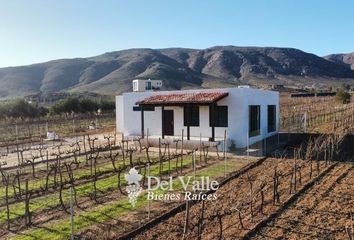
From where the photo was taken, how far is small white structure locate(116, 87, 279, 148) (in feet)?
72.7

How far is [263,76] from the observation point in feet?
518

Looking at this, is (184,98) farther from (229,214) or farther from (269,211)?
(229,214)

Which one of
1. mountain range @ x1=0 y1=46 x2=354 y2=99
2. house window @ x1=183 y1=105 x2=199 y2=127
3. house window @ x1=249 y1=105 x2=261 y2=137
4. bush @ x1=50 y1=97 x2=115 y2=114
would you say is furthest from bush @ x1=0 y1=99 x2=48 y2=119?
mountain range @ x1=0 y1=46 x2=354 y2=99

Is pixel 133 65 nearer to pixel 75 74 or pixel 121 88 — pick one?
pixel 75 74

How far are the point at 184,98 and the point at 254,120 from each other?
14.1ft

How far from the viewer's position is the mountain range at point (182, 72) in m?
126

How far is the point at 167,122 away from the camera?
25203 mm

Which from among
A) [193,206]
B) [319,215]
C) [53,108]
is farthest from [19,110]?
[319,215]

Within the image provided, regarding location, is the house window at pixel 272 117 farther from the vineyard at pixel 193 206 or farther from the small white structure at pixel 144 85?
the small white structure at pixel 144 85

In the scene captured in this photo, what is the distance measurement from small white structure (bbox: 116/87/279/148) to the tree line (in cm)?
2443

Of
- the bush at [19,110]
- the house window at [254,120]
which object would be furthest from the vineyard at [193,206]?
the bush at [19,110]

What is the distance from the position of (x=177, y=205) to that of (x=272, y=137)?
52.5ft

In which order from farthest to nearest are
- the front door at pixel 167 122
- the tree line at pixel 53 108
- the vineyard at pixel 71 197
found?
the tree line at pixel 53 108 < the front door at pixel 167 122 < the vineyard at pixel 71 197

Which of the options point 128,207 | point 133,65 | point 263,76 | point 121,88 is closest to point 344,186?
point 128,207
